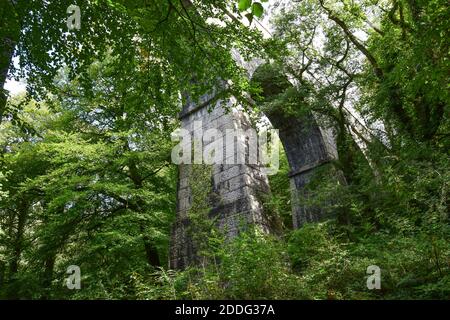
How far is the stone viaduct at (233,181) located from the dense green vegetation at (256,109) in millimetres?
365

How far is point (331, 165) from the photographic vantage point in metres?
8.73

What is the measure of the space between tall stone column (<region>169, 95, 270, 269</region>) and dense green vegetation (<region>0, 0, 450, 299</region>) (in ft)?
0.88

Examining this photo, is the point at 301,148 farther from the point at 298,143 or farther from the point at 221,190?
the point at 221,190

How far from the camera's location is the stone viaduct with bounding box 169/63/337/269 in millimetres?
7590

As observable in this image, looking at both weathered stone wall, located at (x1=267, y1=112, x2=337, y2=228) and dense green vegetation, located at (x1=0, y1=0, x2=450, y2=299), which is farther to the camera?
weathered stone wall, located at (x1=267, y1=112, x2=337, y2=228)

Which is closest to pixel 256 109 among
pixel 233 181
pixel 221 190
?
pixel 233 181

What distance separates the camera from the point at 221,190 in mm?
8039

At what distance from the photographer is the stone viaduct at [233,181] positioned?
7.59 meters

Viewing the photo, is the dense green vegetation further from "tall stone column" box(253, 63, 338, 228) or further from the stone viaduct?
the stone viaduct

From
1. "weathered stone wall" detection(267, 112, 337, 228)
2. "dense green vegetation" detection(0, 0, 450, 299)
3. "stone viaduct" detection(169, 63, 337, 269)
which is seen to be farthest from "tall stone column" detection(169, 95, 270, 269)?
"weathered stone wall" detection(267, 112, 337, 228)

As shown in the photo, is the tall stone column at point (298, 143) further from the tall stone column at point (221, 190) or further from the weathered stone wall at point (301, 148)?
the tall stone column at point (221, 190)

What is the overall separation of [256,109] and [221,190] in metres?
2.56
